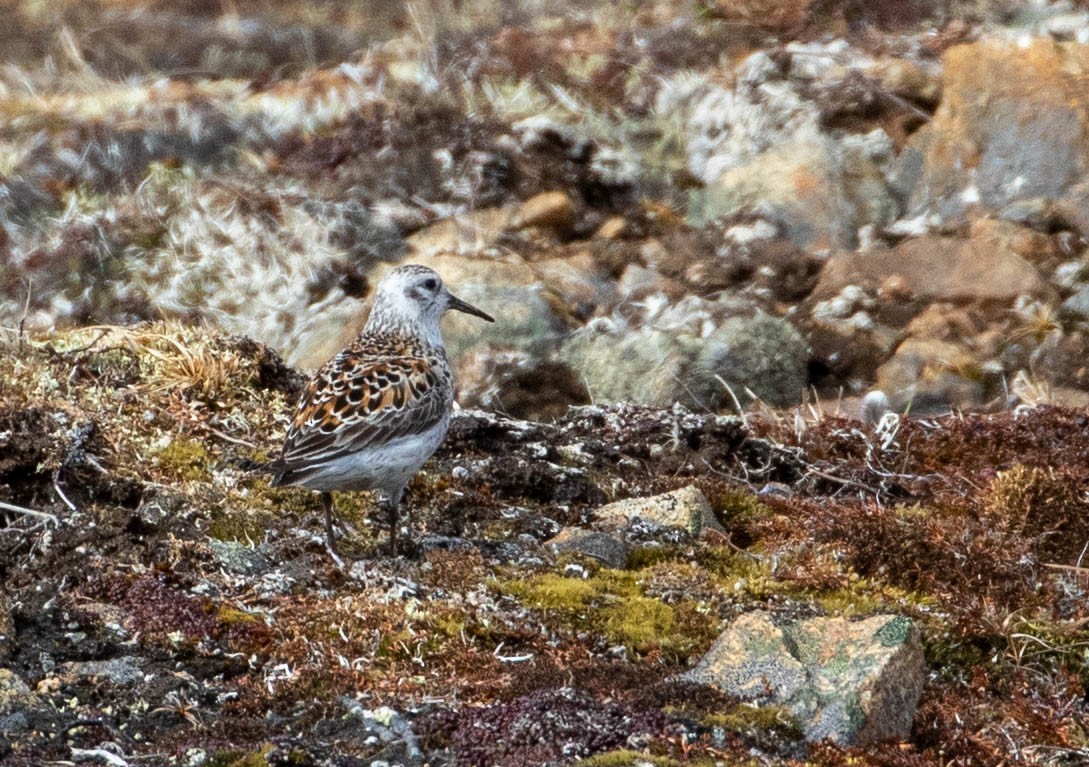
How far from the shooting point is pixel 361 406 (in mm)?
8062

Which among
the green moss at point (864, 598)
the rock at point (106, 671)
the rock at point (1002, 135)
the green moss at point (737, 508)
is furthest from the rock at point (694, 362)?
the rock at point (106, 671)

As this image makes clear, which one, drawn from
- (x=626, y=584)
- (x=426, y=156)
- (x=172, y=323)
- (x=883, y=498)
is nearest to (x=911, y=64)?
(x=426, y=156)

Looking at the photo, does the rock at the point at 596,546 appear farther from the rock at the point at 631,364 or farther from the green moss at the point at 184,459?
the rock at the point at 631,364

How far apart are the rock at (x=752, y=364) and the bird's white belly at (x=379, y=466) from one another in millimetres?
4604

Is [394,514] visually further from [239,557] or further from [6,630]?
[6,630]

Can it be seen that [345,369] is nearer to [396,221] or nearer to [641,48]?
[396,221]

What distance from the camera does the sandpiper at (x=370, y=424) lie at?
771cm

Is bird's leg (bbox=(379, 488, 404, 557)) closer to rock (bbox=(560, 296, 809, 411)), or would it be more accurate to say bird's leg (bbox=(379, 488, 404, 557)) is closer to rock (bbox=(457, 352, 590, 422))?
rock (bbox=(560, 296, 809, 411))

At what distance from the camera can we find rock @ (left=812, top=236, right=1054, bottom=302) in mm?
14172

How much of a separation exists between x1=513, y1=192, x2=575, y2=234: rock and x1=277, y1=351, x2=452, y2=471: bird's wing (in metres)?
7.41

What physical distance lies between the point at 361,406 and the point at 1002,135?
996cm

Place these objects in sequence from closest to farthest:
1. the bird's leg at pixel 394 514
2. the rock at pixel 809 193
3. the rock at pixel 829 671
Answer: the rock at pixel 829 671
the bird's leg at pixel 394 514
the rock at pixel 809 193

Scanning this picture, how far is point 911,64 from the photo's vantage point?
16.9 metres

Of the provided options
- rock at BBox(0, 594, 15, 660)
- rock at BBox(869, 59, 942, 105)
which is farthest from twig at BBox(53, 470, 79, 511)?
rock at BBox(869, 59, 942, 105)
